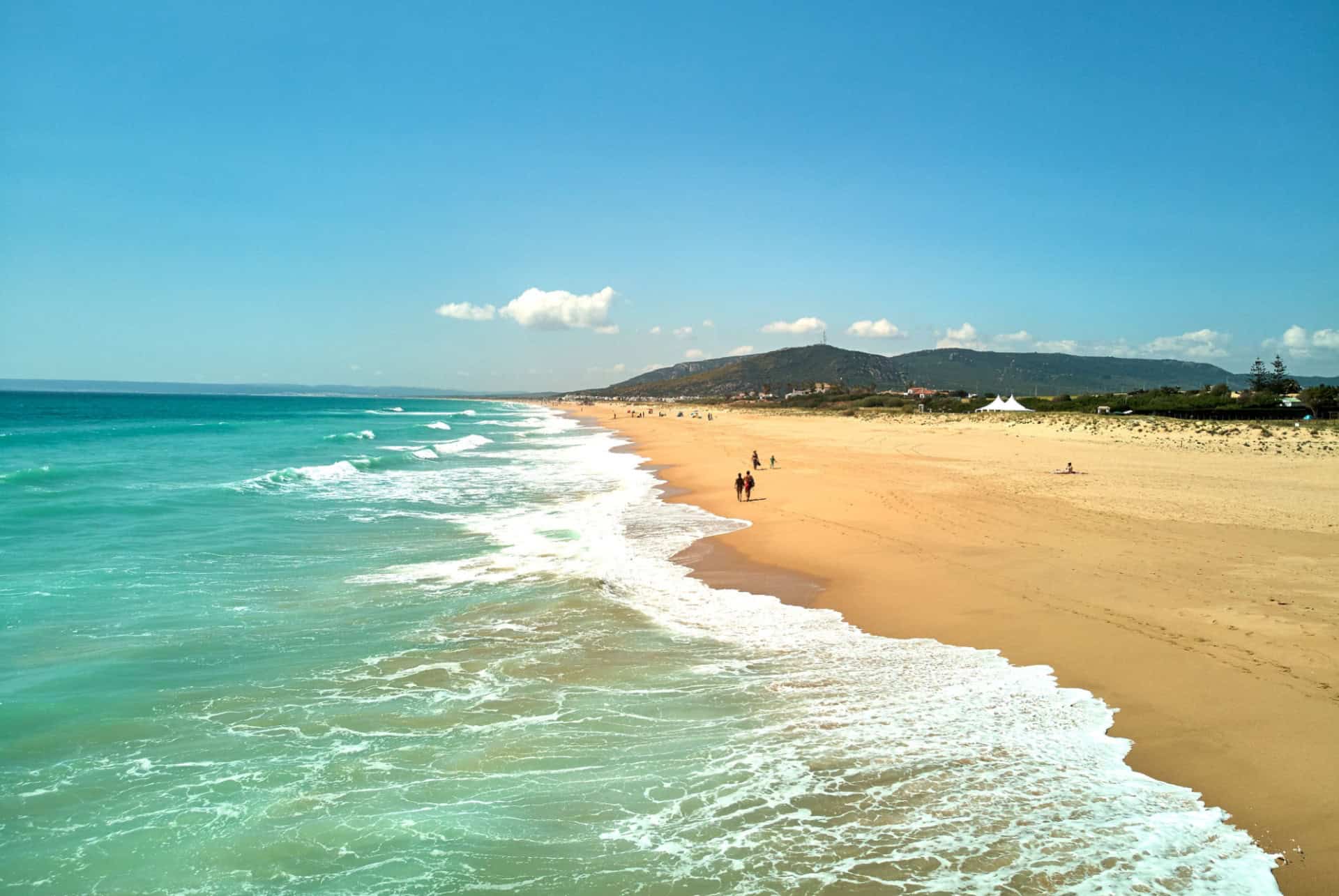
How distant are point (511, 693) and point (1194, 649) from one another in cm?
789

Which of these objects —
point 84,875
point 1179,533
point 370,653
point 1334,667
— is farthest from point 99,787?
point 1179,533

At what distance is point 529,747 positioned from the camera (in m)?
6.65

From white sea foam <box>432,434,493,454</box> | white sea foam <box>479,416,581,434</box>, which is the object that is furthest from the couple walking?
white sea foam <box>479,416,581,434</box>

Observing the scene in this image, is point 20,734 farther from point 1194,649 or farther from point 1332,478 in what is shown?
point 1332,478

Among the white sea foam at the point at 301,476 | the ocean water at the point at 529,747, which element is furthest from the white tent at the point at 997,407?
the ocean water at the point at 529,747

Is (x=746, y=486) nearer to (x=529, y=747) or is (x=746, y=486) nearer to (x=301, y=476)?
(x=529, y=747)

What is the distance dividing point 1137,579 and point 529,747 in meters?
9.87

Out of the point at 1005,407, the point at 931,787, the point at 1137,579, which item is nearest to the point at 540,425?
the point at 1005,407

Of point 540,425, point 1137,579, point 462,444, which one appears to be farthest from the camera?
point 540,425

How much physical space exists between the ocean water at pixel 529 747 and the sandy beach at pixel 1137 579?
21.9 inches

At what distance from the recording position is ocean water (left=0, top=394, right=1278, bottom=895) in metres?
4.96

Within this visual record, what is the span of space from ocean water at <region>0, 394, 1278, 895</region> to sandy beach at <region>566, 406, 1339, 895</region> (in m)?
0.56

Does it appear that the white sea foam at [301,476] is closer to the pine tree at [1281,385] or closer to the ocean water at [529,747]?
the ocean water at [529,747]

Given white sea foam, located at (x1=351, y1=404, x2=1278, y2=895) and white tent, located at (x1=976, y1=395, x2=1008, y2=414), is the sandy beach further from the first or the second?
white tent, located at (x1=976, y1=395, x2=1008, y2=414)
